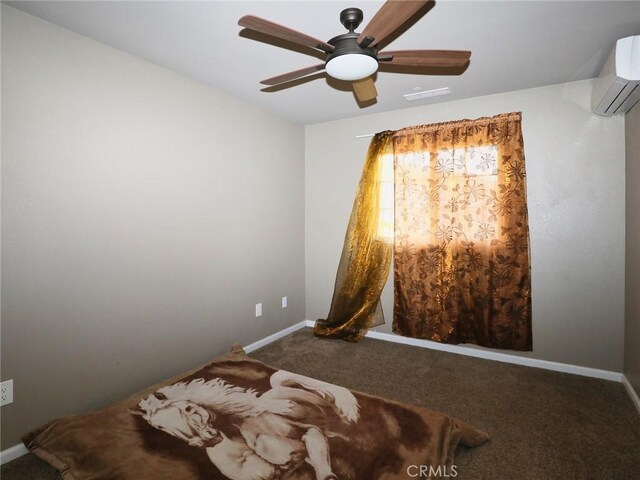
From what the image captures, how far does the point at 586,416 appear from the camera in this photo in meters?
2.19

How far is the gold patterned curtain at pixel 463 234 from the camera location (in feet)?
9.64

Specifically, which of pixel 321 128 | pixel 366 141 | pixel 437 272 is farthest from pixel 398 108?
pixel 437 272

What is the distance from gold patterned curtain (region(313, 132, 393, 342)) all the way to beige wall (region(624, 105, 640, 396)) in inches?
72.4

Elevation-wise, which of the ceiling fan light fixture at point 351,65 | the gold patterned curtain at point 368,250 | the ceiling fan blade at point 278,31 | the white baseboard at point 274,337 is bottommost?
the white baseboard at point 274,337

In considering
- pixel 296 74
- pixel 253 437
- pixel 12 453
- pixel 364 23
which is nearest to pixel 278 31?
pixel 296 74

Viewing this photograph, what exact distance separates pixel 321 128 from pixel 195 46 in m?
1.94

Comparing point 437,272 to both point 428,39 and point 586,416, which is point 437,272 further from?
point 428,39

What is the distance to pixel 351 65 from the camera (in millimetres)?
1661

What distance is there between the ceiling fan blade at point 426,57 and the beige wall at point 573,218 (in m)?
1.52

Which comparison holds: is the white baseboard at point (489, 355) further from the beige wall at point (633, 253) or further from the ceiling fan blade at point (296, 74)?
the ceiling fan blade at point (296, 74)

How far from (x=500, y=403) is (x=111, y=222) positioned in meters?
2.90

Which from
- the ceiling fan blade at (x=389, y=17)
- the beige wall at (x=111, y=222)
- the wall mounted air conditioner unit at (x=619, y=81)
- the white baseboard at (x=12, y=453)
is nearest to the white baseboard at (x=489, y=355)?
the beige wall at (x=111, y=222)

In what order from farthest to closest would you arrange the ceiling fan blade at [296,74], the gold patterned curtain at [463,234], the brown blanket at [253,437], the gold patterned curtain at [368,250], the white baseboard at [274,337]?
the gold patterned curtain at [368,250], the white baseboard at [274,337], the gold patterned curtain at [463,234], the ceiling fan blade at [296,74], the brown blanket at [253,437]

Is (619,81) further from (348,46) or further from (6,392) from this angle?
(6,392)
